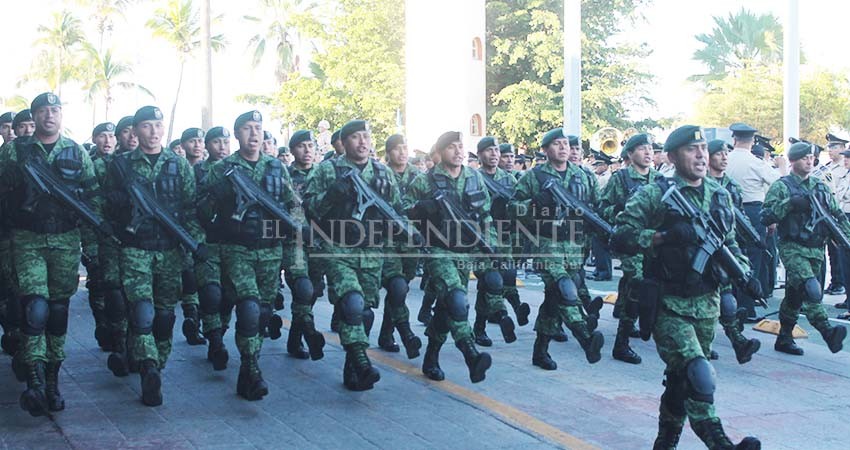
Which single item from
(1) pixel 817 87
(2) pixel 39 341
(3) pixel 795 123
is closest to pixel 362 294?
(2) pixel 39 341

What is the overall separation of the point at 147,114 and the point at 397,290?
7.51 ft

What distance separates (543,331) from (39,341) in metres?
3.83

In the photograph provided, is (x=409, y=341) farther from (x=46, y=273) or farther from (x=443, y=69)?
(x=443, y=69)

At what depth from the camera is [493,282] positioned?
8.04 m

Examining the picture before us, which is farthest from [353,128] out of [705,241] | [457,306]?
[705,241]

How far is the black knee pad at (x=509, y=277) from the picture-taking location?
379 inches

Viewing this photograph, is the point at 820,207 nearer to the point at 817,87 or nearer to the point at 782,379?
the point at 782,379

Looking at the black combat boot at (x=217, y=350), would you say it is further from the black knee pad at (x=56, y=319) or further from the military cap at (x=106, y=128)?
the military cap at (x=106, y=128)

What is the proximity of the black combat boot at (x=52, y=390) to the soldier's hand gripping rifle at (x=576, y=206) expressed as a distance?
3.93 metres

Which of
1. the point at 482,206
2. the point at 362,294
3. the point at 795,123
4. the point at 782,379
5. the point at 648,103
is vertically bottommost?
the point at 782,379

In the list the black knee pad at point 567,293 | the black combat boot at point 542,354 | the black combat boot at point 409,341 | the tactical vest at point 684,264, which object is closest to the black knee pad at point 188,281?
the black combat boot at point 409,341

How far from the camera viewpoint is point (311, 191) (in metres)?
7.29

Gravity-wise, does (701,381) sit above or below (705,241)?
below

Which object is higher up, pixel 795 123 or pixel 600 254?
pixel 795 123
